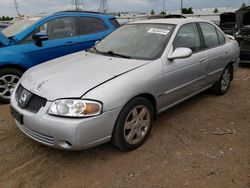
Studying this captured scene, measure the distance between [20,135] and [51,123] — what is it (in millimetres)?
1258

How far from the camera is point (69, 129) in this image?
9.24 feet

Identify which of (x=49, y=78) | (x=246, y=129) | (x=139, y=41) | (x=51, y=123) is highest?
(x=139, y=41)

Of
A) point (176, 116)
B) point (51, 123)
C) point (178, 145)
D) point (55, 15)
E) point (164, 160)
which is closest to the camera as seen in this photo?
point (51, 123)

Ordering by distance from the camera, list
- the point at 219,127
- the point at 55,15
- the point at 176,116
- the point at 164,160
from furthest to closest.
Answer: the point at 55,15, the point at 176,116, the point at 219,127, the point at 164,160

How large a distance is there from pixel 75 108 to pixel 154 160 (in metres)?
1.12

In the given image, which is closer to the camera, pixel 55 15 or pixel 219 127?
pixel 219 127

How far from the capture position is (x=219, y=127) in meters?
4.12

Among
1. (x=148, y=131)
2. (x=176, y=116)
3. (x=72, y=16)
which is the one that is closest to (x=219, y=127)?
(x=176, y=116)

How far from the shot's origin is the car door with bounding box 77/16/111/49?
6088 mm

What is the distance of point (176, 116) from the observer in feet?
14.8

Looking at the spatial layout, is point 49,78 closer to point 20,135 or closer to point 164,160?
point 20,135

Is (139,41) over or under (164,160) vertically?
over

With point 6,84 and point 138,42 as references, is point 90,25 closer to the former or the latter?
point 6,84

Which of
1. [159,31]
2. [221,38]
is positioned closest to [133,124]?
[159,31]
